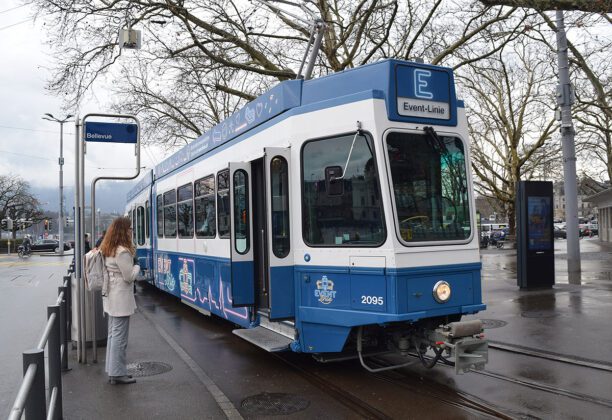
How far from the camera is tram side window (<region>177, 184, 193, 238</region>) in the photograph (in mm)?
10383

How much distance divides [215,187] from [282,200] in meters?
2.49

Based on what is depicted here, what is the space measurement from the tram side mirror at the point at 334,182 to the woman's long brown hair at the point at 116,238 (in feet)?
8.36

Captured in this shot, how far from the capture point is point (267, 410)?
556cm

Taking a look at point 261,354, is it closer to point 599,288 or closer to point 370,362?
point 370,362

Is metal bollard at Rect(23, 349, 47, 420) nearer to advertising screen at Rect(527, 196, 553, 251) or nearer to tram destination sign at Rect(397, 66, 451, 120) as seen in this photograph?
tram destination sign at Rect(397, 66, 451, 120)

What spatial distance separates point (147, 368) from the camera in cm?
729

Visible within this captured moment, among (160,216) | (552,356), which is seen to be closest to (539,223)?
(552,356)

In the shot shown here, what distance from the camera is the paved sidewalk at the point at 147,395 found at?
5.51 metres

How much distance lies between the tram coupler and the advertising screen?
942 cm

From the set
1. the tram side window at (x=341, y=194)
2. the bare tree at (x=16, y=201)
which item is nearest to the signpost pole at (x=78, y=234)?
the tram side window at (x=341, y=194)

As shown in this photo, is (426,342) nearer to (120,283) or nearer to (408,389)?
(408,389)

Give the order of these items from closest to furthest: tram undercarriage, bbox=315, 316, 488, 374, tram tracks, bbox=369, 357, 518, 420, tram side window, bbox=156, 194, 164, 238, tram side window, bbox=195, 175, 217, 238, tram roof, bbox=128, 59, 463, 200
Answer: tram tracks, bbox=369, 357, 518, 420 < tram undercarriage, bbox=315, 316, 488, 374 < tram roof, bbox=128, 59, 463, 200 < tram side window, bbox=195, 175, 217, 238 < tram side window, bbox=156, 194, 164, 238

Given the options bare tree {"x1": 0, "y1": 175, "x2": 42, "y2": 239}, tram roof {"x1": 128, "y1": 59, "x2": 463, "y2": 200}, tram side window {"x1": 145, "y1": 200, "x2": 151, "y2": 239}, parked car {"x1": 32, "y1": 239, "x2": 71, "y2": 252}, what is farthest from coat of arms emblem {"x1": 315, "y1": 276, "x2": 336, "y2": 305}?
bare tree {"x1": 0, "y1": 175, "x2": 42, "y2": 239}

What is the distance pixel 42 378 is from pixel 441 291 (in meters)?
3.95
